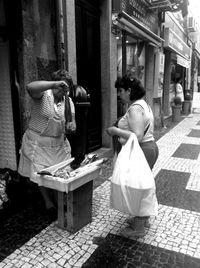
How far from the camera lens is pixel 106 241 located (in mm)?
2695

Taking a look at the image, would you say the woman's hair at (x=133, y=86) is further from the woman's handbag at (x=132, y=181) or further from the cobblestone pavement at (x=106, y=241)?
the cobblestone pavement at (x=106, y=241)

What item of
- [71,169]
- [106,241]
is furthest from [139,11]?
[106,241]

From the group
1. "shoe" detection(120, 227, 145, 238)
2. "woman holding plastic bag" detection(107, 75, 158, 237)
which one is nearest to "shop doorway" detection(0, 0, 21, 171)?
"woman holding plastic bag" detection(107, 75, 158, 237)

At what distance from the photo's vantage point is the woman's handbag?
2.39 meters

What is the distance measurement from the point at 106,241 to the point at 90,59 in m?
3.85

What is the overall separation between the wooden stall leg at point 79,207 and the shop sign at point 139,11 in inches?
171

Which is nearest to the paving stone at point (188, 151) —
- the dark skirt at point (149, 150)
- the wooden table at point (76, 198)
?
the dark skirt at point (149, 150)

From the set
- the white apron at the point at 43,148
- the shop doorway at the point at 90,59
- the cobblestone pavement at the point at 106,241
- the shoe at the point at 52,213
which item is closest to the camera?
the cobblestone pavement at the point at 106,241

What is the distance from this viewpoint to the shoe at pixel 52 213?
3.12 m

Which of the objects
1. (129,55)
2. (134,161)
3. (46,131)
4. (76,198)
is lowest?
(76,198)

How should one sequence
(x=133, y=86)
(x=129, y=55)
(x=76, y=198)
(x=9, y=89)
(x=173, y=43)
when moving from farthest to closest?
(x=173, y=43), (x=129, y=55), (x=9, y=89), (x=76, y=198), (x=133, y=86)

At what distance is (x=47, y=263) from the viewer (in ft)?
7.70

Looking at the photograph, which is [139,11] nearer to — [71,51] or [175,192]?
[71,51]

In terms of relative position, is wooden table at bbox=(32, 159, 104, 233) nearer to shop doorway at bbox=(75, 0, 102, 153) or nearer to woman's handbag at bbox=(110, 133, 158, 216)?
woman's handbag at bbox=(110, 133, 158, 216)
